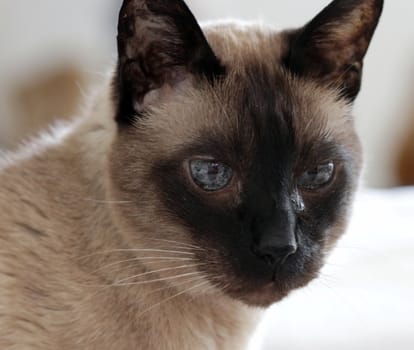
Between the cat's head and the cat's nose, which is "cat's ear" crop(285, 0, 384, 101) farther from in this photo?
the cat's nose

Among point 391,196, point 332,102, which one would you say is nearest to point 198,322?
point 332,102

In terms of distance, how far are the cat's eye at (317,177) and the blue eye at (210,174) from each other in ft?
0.38

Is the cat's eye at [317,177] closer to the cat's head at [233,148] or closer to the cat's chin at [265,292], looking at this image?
the cat's head at [233,148]

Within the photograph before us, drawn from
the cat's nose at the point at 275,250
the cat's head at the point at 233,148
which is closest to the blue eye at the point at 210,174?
the cat's head at the point at 233,148

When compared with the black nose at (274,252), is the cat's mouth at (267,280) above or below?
below

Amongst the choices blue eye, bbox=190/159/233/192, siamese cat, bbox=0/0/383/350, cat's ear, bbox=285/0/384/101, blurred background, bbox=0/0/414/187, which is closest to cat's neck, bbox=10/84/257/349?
siamese cat, bbox=0/0/383/350

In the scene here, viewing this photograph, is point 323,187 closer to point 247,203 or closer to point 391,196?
point 247,203

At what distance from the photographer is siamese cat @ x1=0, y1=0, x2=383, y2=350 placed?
112 centimetres

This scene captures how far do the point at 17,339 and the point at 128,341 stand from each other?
16 cm

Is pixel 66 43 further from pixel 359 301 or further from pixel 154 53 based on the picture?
pixel 154 53

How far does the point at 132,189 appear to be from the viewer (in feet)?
3.82

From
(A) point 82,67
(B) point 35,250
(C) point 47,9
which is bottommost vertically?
(A) point 82,67

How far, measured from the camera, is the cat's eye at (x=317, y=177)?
3.83ft

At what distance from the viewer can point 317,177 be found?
1.19 metres
